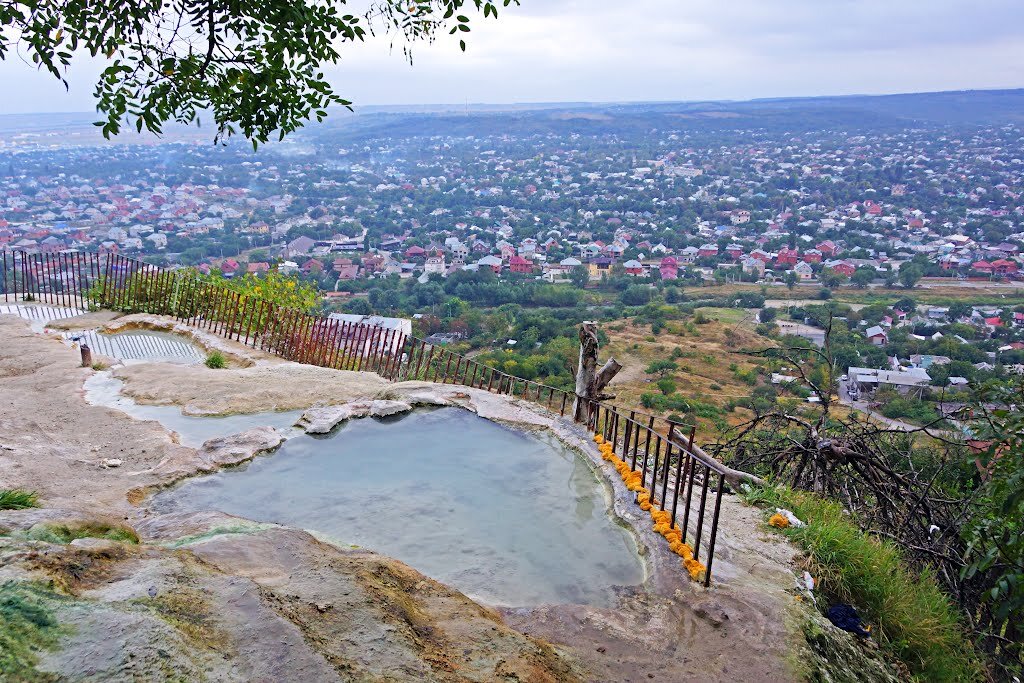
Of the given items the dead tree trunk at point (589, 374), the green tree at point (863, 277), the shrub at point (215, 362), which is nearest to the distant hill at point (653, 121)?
the green tree at point (863, 277)

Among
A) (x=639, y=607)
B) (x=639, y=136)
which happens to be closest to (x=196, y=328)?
(x=639, y=607)

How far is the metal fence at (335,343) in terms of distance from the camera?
685cm

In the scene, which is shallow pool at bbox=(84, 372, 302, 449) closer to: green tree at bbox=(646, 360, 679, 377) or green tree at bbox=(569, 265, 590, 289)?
green tree at bbox=(646, 360, 679, 377)

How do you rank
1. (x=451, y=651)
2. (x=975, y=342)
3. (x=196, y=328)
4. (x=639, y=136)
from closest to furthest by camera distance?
1. (x=451, y=651)
2. (x=196, y=328)
3. (x=975, y=342)
4. (x=639, y=136)

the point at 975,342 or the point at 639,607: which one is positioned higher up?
the point at 639,607

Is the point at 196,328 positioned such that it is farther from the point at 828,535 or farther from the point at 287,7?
the point at 828,535

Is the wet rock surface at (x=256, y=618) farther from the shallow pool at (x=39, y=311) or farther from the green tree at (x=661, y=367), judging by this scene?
the green tree at (x=661, y=367)

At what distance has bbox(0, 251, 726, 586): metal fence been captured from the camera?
22.5ft

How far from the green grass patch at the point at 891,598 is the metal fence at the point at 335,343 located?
868mm

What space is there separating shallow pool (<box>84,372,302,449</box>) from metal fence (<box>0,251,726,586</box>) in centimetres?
285

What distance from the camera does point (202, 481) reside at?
659 centimetres

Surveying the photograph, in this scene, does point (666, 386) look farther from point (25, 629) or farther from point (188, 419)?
point (25, 629)

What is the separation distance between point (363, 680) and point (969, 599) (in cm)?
604

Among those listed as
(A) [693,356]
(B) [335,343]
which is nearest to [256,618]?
(B) [335,343]
